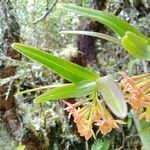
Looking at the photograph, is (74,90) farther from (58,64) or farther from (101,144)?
(101,144)

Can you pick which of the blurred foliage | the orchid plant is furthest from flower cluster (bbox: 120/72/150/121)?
the blurred foliage

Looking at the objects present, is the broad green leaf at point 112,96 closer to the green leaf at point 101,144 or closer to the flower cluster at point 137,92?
the flower cluster at point 137,92

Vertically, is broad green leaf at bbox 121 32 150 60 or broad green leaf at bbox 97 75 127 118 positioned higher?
broad green leaf at bbox 121 32 150 60

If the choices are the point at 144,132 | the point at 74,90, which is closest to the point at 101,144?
the point at 144,132

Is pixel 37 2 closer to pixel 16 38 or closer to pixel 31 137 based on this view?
pixel 16 38

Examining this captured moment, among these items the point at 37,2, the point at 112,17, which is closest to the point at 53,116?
the point at 37,2

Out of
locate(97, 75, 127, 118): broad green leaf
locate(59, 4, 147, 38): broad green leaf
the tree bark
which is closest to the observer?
locate(97, 75, 127, 118): broad green leaf

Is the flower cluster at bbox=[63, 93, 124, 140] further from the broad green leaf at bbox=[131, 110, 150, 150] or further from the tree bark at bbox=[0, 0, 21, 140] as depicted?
the tree bark at bbox=[0, 0, 21, 140]

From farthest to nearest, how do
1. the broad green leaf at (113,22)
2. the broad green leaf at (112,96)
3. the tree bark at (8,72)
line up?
the tree bark at (8,72) < the broad green leaf at (113,22) < the broad green leaf at (112,96)

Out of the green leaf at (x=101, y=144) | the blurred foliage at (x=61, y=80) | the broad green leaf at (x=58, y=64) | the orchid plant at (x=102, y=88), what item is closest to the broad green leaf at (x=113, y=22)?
the orchid plant at (x=102, y=88)

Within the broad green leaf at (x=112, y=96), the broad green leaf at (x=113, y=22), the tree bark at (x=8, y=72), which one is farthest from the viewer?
the tree bark at (x=8, y=72)
